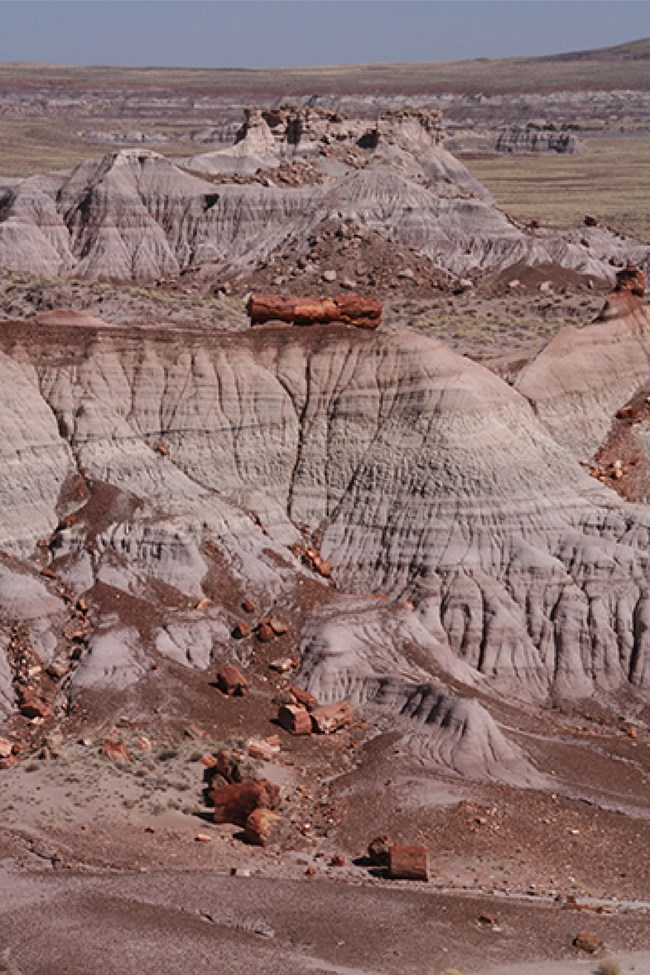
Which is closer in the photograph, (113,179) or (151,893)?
(151,893)

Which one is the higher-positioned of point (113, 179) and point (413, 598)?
point (113, 179)

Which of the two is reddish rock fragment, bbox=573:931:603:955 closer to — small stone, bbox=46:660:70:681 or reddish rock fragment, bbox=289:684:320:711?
reddish rock fragment, bbox=289:684:320:711

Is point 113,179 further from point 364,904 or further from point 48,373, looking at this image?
point 364,904

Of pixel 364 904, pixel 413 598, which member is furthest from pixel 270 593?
pixel 364 904

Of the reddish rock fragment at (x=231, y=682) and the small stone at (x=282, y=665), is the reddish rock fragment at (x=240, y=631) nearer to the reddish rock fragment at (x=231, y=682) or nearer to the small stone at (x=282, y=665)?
the small stone at (x=282, y=665)

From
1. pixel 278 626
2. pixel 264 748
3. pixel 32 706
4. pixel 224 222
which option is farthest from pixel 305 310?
pixel 224 222

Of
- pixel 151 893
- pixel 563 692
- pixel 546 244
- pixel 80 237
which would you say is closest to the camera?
pixel 151 893

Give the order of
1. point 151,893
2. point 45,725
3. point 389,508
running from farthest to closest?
1. point 389,508
2. point 45,725
3. point 151,893

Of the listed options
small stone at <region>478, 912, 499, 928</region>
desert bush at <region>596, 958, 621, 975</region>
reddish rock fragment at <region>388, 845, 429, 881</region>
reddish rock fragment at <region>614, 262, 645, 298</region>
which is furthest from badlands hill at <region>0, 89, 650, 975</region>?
reddish rock fragment at <region>614, 262, 645, 298</region>
